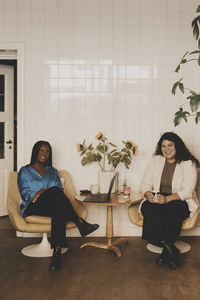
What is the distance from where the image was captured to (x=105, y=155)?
12.1 feet

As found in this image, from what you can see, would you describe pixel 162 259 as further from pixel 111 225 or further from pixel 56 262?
pixel 56 262

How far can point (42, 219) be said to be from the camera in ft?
10.0

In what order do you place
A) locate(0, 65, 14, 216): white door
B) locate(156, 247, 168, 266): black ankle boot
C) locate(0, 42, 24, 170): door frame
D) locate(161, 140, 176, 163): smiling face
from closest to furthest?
locate(156, 247, 168, 266): black ankle boot < locate(161, 140, 176, 163): smiling face < locate(0, 42, 24, 170): door frame < locate(0, 65, 14, 216): white door

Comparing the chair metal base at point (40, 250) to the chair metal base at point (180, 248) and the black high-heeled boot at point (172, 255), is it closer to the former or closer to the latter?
the chair metal base at point (180, 248)

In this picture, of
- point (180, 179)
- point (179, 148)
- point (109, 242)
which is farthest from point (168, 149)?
point (109, 242)

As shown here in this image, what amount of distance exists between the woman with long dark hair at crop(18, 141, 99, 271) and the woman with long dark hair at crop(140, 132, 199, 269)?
0.53 metres

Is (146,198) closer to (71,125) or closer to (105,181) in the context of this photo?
(105,181)

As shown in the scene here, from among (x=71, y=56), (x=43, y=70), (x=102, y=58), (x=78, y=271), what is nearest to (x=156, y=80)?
(x=102, y=58)

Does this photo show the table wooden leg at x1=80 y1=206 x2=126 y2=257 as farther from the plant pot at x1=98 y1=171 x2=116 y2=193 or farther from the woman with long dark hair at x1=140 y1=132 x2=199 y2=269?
the woman with long dark hair at x1=140 y1=132 x2=199 y2=269

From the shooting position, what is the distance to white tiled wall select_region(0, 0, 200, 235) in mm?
3654

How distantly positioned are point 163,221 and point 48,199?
1.04 m

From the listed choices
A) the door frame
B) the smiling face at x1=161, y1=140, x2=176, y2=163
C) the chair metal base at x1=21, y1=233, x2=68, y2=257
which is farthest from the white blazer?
the door frame

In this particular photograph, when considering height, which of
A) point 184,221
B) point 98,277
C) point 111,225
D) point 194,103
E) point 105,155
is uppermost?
point 194,103

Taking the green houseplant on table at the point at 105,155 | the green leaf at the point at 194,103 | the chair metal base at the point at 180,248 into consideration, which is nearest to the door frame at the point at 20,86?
the green houseplant on table at the point at 105,155
